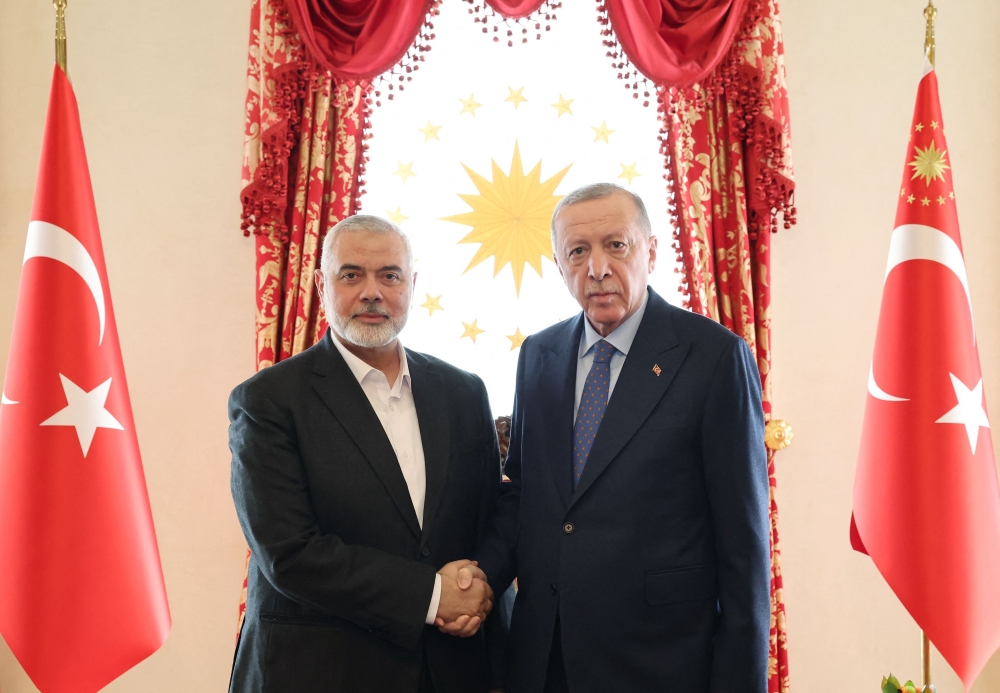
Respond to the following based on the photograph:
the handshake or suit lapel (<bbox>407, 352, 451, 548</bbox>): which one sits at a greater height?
suit lapel (<bbox>407, 352, 451, 548</bbox>)

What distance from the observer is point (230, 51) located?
2953 millimetres

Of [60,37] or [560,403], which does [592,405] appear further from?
[60,37]

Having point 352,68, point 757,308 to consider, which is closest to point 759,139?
point 757,308

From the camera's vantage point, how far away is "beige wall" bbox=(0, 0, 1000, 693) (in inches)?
115

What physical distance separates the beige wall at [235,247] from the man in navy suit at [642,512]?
1336 mm

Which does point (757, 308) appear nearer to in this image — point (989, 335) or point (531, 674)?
point (989, 335)

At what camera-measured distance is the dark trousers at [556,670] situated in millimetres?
1769

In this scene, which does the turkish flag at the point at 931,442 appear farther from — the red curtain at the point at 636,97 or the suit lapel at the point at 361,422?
the suit lapel at the point at 361,422

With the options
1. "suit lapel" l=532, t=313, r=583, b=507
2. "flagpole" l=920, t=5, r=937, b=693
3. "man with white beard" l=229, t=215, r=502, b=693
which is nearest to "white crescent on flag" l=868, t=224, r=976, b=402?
"flagpole" l=920, t=5, r=937, b=693

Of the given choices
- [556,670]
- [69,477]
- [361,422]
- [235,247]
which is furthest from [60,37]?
[556,670]

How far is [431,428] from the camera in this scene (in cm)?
199

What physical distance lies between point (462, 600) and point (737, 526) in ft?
2.07

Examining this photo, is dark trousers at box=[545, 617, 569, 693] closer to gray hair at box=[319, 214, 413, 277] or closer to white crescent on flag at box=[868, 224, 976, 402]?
gray hair at box=[319, 214, 413, 277]

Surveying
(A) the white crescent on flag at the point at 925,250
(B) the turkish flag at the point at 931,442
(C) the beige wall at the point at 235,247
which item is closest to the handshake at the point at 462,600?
(B) the turkish flag at the point at 931,442
